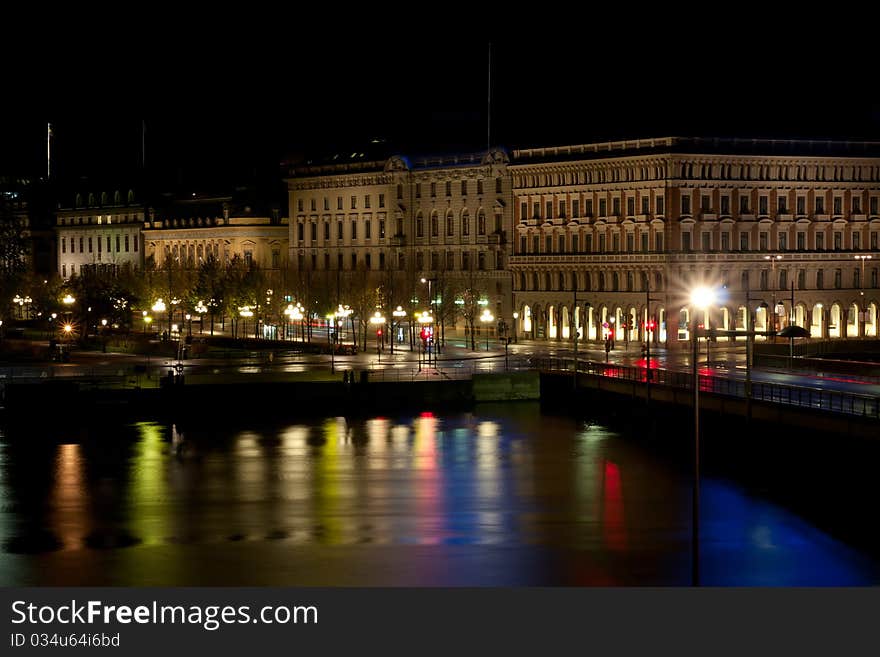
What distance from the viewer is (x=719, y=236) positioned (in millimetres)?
134000

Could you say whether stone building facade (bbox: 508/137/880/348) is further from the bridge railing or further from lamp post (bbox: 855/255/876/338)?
the bridge railing

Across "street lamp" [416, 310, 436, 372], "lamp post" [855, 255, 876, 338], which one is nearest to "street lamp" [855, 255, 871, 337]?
"lamp post" [855, 255, 876, 338]

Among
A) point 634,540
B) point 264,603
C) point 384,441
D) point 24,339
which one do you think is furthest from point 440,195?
point 264,603

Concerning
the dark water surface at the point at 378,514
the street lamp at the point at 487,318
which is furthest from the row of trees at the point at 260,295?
the dark water surface at the point at 378,514

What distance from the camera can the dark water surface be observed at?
5700cm

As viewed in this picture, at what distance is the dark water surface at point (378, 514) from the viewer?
5700 centimetres

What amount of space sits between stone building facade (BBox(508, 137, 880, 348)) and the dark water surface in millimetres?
42439

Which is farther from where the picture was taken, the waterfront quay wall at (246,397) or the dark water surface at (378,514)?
the waterfront quay wall at (246,397)

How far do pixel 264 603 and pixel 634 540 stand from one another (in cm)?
1705

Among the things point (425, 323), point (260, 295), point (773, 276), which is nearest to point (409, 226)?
point (260, 295)

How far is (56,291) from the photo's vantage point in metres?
173

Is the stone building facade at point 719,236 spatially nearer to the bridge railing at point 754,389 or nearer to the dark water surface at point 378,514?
the bridge railing at point 754,389

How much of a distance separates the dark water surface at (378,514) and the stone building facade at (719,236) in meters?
42.4

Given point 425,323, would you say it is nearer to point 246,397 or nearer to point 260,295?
point 260,295
